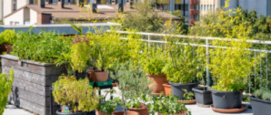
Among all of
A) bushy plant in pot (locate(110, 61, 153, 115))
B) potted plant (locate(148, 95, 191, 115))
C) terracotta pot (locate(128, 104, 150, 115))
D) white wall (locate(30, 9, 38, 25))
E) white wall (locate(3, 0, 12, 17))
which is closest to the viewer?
potted plant (locate(148, 95, 191, 115))

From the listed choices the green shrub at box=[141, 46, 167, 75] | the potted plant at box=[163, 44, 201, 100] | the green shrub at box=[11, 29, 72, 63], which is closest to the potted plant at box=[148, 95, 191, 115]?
the green shrub at box=[11, 29, 72, 63]

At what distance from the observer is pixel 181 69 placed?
5.94 metres

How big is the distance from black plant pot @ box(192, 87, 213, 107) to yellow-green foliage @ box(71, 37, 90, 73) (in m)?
1.85

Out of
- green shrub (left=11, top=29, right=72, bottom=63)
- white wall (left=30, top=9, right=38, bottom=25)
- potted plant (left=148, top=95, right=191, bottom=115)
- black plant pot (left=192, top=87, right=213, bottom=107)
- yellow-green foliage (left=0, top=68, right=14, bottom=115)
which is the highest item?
white wall (left=30, top=9, right=38, bottom=25)

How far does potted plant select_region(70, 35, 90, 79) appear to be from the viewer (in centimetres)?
476

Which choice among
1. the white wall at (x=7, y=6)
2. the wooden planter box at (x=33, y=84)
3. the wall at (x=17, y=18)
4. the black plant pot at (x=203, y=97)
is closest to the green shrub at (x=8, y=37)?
the wooden planter box at (x=33, y=84)

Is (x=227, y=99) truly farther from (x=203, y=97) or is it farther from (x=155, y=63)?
(x=155, y=63)

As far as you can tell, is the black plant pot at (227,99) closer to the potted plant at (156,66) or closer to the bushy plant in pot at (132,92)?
the potted plant at (156,66)

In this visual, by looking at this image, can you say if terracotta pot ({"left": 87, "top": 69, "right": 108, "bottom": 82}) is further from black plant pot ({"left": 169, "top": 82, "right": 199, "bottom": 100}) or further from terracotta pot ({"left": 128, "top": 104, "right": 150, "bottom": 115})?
black plant pot ({"left": 169, "top": 82, "right": 199, "bottom": 100})

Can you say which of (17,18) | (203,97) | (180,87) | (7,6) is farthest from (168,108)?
(7,6)

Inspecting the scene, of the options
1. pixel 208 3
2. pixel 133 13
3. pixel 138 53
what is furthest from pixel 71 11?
pixel 138 53

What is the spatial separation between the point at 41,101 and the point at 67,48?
0.82 m

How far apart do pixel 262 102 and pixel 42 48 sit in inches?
119

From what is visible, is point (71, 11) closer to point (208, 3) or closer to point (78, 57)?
point (208, 3)
